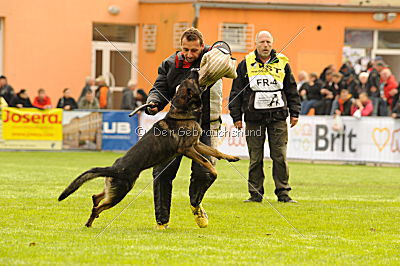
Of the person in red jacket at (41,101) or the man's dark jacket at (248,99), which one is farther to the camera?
the person in red jacket at (41,101)

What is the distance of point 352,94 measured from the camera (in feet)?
71.1

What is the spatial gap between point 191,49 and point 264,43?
3090mm

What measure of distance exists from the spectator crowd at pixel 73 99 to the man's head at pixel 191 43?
1436 cm

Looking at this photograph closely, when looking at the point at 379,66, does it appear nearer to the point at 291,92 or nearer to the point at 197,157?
the point at 291,92

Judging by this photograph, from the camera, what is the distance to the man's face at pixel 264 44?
11.0m

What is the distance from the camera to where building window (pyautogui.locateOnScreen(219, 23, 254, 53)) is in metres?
27.1

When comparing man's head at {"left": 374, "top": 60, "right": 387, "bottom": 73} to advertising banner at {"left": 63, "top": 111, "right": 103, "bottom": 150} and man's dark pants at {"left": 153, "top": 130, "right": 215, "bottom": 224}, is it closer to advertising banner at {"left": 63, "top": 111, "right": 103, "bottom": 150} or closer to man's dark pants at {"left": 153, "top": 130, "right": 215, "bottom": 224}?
advertising banner at {"left": 63, "top": 111, "right": 103, "bottom": 150}

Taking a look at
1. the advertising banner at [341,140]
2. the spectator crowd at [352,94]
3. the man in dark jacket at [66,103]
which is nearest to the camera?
the advertising banner at [341,140]

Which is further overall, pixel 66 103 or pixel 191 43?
pixel 66 103

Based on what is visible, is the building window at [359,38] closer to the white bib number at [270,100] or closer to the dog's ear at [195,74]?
the white bib number at [270,100]

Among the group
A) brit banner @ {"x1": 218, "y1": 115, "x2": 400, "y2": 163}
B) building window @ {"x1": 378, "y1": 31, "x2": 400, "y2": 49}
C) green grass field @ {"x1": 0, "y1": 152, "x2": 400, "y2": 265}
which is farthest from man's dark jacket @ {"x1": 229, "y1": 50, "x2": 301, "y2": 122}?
building window @ {"x1": 378, "y1": 31, "x2": 400, "y2": 49}

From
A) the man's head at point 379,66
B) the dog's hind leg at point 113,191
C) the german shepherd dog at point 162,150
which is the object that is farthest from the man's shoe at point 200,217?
the man's head at point 379,66

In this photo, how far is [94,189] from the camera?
12.4 metres

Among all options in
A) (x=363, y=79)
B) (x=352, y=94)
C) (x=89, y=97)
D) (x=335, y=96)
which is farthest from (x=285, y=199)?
(x=89, y=97)
